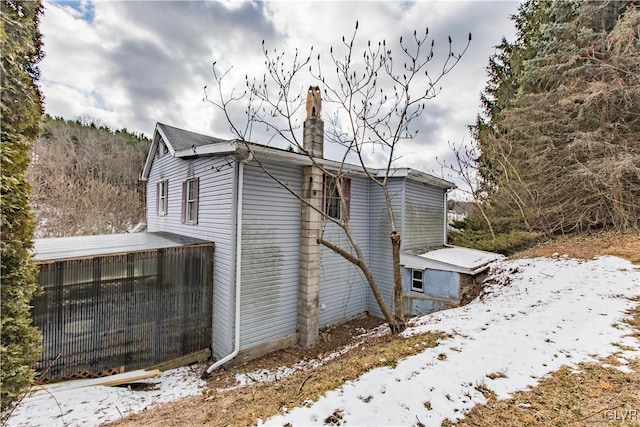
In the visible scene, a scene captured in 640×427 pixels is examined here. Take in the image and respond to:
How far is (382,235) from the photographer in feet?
33.3

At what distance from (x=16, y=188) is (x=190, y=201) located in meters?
5.48

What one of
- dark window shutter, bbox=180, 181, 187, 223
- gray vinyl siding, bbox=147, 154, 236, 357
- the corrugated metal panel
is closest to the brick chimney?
gray vinyl siding, bbox=147, 154, 236, 357

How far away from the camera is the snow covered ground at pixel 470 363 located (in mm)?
2967

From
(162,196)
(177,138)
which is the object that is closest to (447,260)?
(177,138)

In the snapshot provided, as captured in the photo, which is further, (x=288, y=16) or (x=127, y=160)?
(x=127, y=160)

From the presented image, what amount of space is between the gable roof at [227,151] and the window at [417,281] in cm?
332

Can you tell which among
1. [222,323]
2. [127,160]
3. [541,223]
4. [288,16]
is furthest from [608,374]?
[127,160]

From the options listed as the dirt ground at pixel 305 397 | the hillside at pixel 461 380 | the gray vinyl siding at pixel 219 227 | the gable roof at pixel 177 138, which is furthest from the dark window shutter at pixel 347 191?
the dirt ground at pixel 305 397

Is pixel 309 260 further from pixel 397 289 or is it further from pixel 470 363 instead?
pixel 470 363

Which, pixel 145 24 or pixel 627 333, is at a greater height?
pixel 145 24

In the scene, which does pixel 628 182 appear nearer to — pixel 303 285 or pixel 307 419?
pixel 303 285

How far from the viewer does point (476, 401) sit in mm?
2980

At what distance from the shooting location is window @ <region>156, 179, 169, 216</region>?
1025cm

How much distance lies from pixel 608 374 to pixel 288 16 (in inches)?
372
